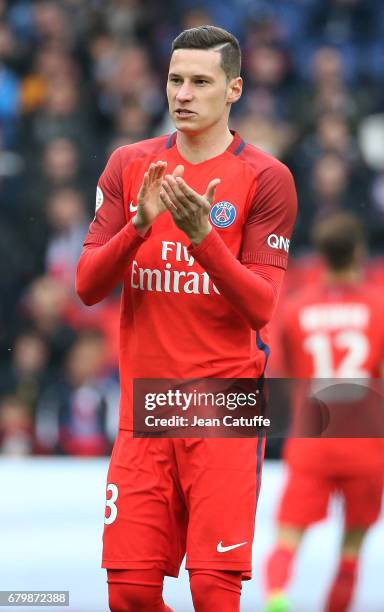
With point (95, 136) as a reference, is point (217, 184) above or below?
below

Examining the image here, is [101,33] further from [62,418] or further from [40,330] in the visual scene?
[62,418]

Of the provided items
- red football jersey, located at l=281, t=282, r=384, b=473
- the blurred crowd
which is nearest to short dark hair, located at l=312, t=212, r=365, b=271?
red football jersey, located at l=281, t=282, r=384, b=473

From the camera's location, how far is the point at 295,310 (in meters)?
5.98

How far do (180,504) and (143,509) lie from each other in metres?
0.15

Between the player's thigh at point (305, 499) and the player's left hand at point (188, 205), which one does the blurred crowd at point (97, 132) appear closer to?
the player's thigh at point (305, 499)

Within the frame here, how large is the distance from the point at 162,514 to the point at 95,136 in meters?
6.65

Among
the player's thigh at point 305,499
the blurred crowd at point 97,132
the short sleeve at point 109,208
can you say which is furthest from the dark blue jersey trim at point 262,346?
the blurred crowd at point 97,132

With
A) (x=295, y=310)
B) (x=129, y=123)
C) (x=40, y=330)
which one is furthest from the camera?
(x=129, y=123)

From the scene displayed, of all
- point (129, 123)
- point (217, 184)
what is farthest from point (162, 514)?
point (129, 123)

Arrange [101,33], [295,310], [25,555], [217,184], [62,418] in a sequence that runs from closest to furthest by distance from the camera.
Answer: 1. [217,184]
2. [295,310]
3. [25,555]
4. [62,418]
5. [101,33]

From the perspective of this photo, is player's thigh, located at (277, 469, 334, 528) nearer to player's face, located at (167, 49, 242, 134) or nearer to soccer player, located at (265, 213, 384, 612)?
soccer player, located at (265, 213, 384, 612)

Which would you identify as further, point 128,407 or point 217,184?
point 128,407

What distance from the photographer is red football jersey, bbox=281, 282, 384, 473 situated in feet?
19.2

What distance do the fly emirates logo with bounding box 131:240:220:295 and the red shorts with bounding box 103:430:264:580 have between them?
48 centimetres
